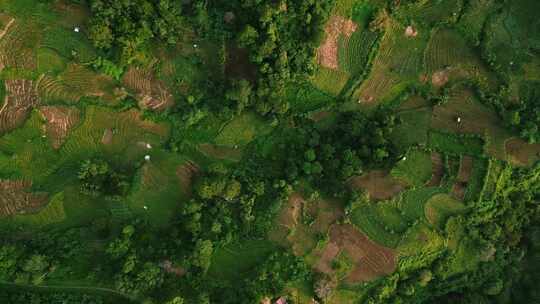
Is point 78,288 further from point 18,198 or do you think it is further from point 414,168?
point 414,168

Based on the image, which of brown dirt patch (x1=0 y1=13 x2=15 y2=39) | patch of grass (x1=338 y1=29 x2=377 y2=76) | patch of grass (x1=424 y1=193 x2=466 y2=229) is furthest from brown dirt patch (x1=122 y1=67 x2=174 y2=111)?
patch of grass (x1=424 y1=193 x2=466 y2=229)

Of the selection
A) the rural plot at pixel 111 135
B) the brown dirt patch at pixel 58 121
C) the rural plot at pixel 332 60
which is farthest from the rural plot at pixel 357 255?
the brown dirt patch at pixel 58 121

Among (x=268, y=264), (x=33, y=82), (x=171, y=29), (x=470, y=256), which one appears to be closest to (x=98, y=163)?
(x=33, y=82)

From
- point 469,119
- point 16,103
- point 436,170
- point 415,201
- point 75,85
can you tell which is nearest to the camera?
point 16,103

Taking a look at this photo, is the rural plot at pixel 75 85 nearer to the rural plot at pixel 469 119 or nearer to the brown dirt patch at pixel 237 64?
the brown dirt patch at pixel 237 64

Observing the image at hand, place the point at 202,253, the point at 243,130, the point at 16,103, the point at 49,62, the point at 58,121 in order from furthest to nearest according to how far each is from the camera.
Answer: the point at 243,130, the point at 49,62, the point at 58,121, the point at 16,103, the point at 202,253

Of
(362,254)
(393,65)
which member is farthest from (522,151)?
(362,254)

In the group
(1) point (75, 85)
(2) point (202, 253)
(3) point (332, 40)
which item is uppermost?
(3) point (332, 40)

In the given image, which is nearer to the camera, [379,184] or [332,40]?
[379,184]
